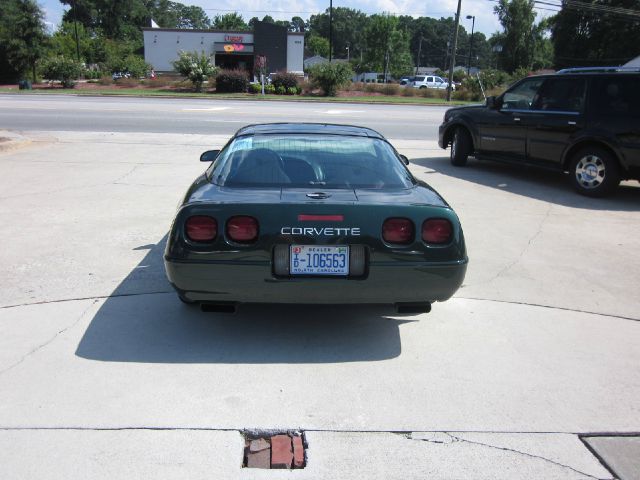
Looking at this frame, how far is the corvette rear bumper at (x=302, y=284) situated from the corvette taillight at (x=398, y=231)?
16 cm

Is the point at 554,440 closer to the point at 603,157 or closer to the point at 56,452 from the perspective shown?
the point at 56,452

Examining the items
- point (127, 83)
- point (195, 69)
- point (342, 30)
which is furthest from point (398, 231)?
point (342, 30)

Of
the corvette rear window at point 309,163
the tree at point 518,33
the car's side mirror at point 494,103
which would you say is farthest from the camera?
the tree at point 518,33

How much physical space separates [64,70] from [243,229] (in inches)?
1715

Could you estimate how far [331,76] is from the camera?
38.6 metres

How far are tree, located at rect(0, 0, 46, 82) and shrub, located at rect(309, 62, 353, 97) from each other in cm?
2613

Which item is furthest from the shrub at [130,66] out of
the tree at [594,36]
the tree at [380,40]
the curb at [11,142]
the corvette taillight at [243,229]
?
the corvette taillight at [243,229]

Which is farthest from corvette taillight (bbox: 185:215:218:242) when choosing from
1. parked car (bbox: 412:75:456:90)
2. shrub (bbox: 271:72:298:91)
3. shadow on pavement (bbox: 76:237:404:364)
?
parked car (bbox: 412:75:456:90)

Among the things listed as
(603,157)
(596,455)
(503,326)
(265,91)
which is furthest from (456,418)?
(265,91)

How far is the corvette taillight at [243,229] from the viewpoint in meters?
3.78

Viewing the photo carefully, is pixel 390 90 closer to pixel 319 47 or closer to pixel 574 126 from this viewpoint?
pixel 574 126

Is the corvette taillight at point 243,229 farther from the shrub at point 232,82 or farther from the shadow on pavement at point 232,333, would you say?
the shrub at point 232,82

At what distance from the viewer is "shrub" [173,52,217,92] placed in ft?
130

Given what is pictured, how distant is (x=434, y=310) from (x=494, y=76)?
4070 cm
